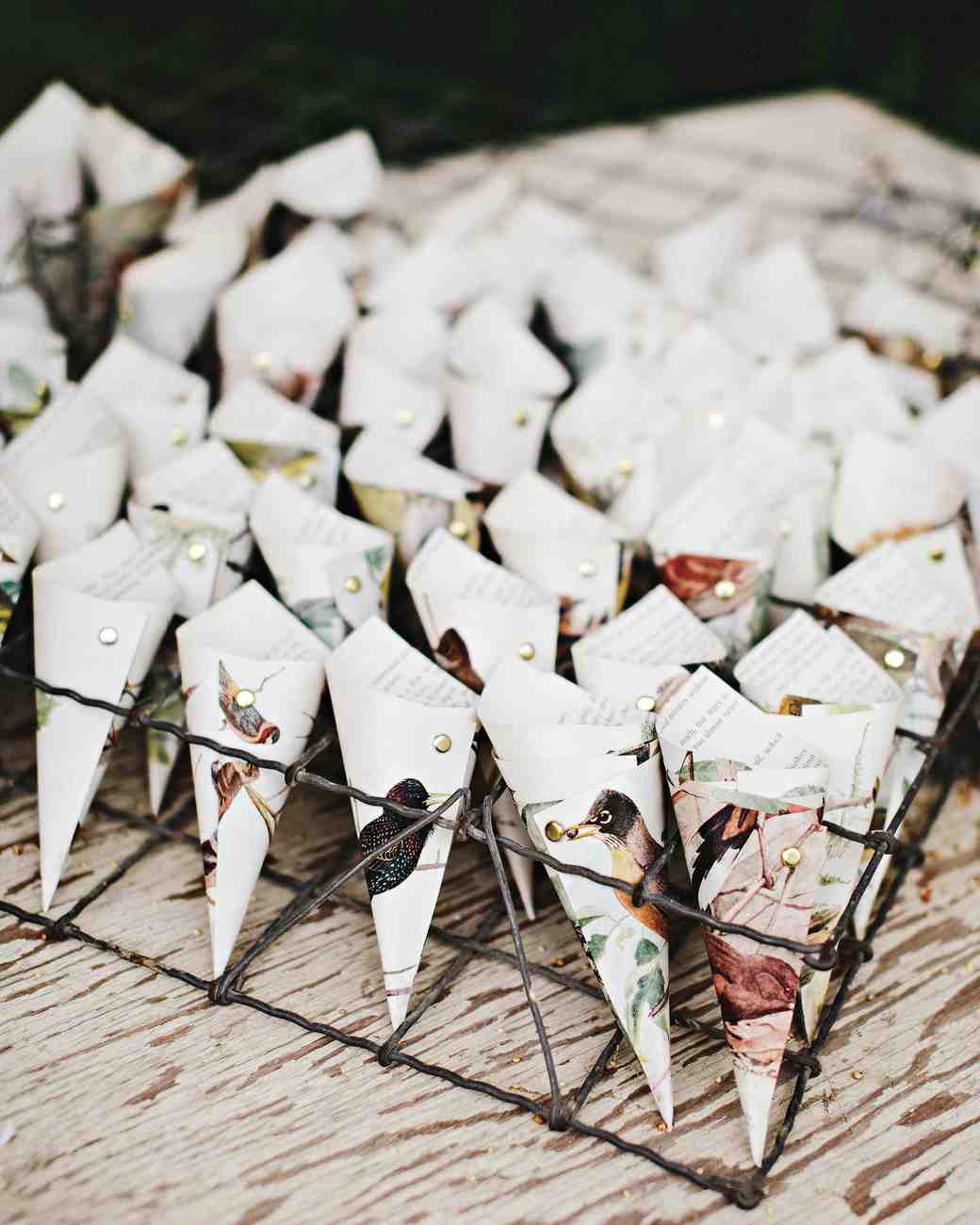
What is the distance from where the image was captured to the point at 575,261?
759mm

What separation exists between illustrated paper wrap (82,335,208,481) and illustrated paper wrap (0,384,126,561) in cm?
2

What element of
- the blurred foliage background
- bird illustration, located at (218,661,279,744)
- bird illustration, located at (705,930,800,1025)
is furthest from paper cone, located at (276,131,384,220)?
Result: bird illustration, located at (705,930,800,1025)

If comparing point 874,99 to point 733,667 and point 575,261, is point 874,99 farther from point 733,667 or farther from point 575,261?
point 733,667

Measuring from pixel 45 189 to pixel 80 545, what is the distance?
0.32 meters

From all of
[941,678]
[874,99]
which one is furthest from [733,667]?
[874,99]

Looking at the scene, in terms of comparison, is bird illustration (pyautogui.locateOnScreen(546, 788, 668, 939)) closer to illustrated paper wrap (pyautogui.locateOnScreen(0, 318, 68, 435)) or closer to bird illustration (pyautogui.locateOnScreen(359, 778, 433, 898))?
bird illustration (pyautogui.locateOnScreen(359, 778, 433, 898))

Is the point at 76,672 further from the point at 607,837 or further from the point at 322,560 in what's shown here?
the point at 607,837

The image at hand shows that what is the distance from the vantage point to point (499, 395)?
0.60 meters

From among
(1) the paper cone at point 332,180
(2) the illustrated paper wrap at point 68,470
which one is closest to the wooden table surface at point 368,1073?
(2) the illustrated paper wrap at point 68,470

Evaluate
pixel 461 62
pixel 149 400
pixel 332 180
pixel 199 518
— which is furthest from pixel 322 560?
pixel 461 62

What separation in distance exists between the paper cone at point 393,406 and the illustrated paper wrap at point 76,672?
174 millimetres

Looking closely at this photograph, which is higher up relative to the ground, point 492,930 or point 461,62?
point 461,62

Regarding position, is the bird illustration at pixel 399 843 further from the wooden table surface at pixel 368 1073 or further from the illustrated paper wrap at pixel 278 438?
the illustrated paper wrap at pixel 278 438

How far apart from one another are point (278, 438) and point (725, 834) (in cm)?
30
